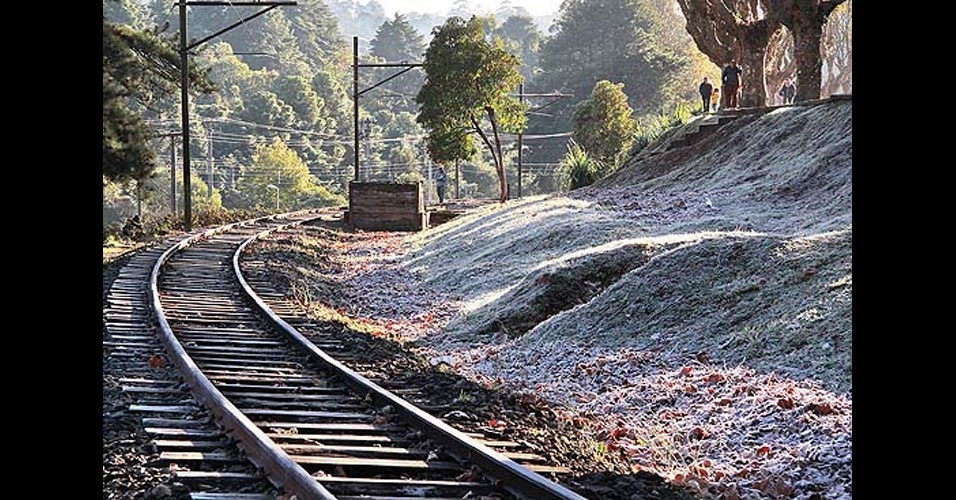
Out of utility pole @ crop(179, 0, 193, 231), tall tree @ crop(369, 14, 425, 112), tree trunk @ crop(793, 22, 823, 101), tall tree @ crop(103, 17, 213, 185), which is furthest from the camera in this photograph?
tall tree @ crop(369, 14, 425, 112)

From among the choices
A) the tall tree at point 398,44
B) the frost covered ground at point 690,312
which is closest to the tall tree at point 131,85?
the frost covered ground at point 690,312

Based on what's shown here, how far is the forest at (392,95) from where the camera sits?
33.2 m

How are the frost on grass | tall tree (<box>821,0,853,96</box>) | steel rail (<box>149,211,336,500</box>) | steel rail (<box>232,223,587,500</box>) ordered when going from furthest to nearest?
tall tree (<box>821,0,853,96</box>)
the frost on grass
steel rail (<box>149,211,336,500</box>)
steel rail (<box>232,223,587,500</box>)

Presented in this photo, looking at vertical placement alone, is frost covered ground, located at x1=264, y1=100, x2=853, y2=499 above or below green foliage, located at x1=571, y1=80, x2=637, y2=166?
below

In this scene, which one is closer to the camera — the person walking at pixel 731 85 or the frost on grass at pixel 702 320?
the frost on grass at pixel 702 320

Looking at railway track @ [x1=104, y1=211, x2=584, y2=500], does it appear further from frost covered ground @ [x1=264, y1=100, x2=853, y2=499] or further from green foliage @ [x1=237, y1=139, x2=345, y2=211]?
green foliage @ [x1=237, y1=139, x2=345, y2=211]

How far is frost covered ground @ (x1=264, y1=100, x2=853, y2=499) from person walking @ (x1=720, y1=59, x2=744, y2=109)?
6.74 metres

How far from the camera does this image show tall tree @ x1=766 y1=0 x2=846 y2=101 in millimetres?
26375

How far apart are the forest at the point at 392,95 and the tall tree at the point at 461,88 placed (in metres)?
0.15

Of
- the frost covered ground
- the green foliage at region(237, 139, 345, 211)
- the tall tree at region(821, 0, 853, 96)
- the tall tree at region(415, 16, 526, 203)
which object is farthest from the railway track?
the green foliage at region(237, 139, 345, 211)

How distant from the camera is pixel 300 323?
1410 cm

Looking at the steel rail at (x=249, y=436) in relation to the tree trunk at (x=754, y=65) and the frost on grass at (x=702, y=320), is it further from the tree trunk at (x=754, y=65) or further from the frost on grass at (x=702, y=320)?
the tree trunk at (x=754, y=65)

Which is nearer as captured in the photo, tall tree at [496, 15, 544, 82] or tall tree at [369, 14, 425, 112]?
tall tree at [369, 14, 425, 112]

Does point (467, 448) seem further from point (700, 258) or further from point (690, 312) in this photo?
point (700, 258)
